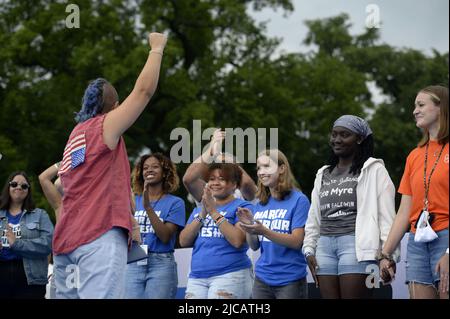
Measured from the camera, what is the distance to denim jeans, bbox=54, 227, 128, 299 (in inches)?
165

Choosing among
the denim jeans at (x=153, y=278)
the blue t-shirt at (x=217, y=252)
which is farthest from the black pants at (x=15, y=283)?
the blue t-shirt at (x=217, y=252)

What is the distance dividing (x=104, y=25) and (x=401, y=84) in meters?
15.3

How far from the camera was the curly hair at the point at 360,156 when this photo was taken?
544cm

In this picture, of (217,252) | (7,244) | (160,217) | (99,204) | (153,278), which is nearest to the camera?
(99,204)

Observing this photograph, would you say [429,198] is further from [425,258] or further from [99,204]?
[99,204]

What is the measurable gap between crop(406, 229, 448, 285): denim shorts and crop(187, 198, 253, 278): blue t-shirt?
1.58 m

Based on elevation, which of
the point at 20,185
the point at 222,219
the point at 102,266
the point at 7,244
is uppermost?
the point at 20,185

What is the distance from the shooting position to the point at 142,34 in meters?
22.1

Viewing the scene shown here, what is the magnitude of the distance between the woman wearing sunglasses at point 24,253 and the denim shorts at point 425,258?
3255 millimetres

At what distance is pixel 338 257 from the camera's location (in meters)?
5.29

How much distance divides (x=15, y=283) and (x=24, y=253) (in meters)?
0.26

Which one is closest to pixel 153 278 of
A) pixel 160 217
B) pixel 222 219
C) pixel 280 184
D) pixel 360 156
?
pixel 160 217

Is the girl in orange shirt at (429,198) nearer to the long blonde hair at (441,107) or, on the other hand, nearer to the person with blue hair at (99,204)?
the long blonde hair at (441,107)
